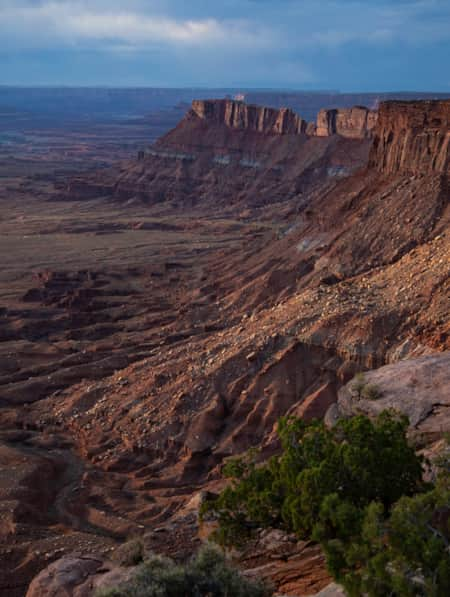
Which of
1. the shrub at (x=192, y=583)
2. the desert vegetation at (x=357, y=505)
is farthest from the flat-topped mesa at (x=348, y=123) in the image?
the shrub at (x=192, y=583)

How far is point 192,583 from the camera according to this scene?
11031 mm

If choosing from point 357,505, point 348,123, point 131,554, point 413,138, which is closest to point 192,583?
point 131,554

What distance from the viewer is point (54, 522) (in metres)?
19.1

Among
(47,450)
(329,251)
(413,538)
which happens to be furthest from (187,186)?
(413,538)

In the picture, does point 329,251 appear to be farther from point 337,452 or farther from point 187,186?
point 187,186

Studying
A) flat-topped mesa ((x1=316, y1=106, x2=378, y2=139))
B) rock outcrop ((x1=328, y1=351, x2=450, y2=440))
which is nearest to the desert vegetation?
rock outcrop ((x1=328, y1=351, x2=450, y2=440))

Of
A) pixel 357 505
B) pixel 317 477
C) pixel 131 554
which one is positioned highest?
pixel 317 477

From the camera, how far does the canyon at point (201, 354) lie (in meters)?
16.8

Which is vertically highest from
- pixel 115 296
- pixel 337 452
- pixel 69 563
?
pixel 337 452

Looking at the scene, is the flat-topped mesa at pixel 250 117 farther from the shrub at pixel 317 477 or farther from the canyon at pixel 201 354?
the shrub at pixel 317 477

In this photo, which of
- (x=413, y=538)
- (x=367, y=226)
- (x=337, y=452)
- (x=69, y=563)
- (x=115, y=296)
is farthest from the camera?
(x=115, y=296)

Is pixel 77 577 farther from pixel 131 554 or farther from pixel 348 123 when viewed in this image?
pixel 348 123

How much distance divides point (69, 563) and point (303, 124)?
251 ft

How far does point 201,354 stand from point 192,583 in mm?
14239
